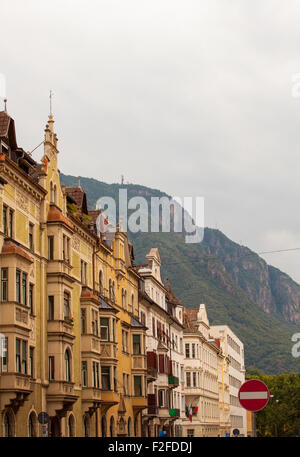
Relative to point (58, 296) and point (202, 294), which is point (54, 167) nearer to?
point (58, 296)

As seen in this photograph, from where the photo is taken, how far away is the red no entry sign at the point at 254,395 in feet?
57.7

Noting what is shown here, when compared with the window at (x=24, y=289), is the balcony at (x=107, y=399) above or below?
below

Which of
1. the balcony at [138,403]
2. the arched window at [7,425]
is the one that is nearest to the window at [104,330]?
the balcony at [138,403]

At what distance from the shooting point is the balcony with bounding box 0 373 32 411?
113ft

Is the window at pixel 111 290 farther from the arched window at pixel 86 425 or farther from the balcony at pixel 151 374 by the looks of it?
the balcony at pixel 151 374

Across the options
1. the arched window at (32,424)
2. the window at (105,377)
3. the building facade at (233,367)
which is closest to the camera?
the arched window at (32,424)

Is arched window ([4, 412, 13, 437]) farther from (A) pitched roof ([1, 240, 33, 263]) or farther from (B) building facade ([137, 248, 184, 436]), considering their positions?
(B) building facade ([137, 248, 184, 436])

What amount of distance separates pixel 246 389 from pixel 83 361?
30541mm

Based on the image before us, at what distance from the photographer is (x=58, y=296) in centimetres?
4228

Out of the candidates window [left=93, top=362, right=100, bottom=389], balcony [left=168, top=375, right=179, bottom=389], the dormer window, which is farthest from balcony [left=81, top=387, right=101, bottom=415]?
balcony [left=168, top=375, right=179, bottom=389]

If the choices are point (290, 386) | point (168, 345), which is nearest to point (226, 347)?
point (290, 386)

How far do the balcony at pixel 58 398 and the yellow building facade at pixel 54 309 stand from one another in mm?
52

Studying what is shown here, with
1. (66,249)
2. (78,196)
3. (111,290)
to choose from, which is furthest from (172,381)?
(66,249)

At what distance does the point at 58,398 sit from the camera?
40.7 m
